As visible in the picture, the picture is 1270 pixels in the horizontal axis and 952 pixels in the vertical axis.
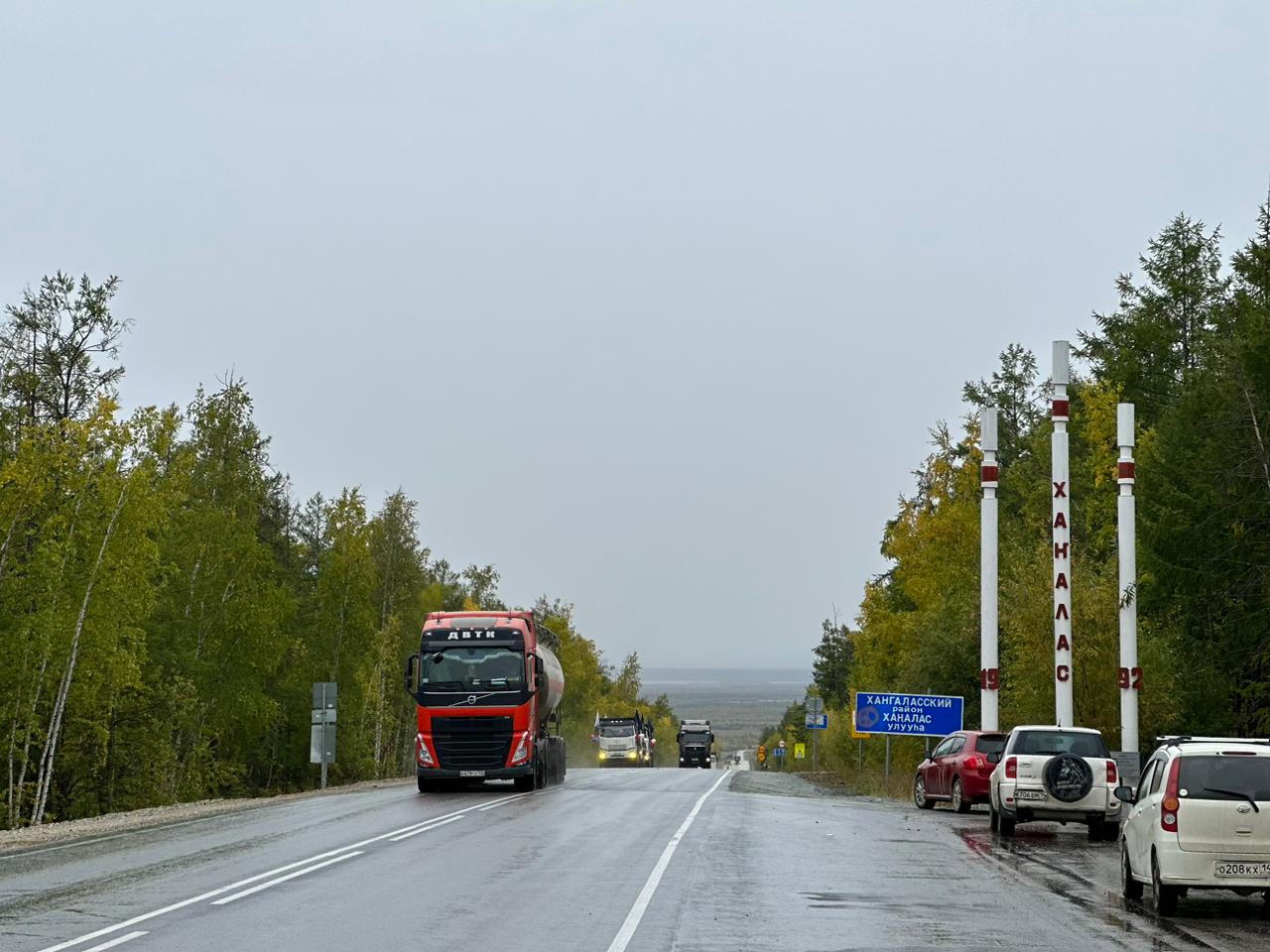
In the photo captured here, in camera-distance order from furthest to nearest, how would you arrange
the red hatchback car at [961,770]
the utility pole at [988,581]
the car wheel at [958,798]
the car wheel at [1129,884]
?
the utility pole at [988,581] → the car wheel at [958,798] → the red hatchback car at [961,770] → the car wheel at [1129,884]

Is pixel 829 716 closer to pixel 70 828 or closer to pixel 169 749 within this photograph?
pixel 169 749

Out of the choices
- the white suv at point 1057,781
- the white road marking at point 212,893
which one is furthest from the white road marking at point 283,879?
the white suv at point 1057,781

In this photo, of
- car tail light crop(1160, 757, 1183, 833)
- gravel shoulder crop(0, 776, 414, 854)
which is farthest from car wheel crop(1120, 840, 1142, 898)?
gravel shoulder crop(0, 776, 414, 854)

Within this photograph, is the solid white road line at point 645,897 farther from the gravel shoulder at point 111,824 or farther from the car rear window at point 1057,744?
the gravel shoulder at point 111,824

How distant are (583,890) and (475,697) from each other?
20.2 metres

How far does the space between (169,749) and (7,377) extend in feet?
43.6

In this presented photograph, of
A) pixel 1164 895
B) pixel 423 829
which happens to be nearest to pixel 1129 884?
pixel 1164 895

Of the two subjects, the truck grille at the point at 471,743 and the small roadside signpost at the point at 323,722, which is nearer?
the truck grille at the point at 471,743

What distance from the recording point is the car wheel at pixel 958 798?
3284 centimetres

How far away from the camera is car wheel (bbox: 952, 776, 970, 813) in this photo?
32844 mm

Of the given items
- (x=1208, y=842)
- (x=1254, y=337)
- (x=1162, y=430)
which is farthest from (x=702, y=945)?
(x=1162, y=430)

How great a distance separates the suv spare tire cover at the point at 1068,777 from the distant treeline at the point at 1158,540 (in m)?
12.3

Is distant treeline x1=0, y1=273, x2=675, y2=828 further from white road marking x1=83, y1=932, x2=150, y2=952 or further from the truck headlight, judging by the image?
white road marking x1=83, y1=932, x2=150, y2=952

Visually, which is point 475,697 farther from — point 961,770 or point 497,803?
point 961,770
